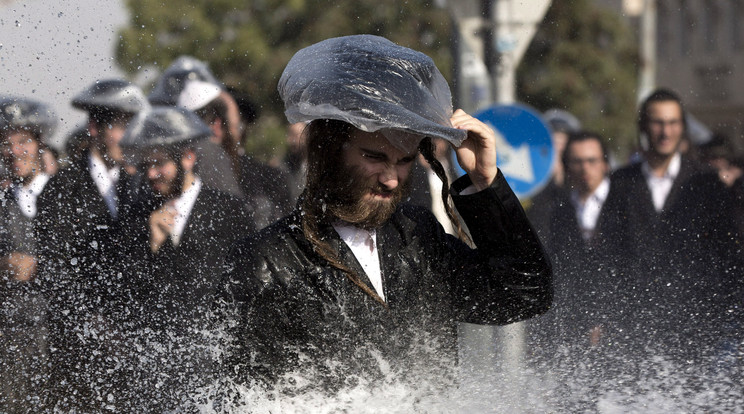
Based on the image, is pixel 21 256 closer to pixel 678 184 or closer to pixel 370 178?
pixel 370 178

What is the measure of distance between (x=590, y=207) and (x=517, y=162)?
0.82 meters

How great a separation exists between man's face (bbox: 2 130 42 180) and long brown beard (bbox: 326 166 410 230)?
1.21 metres

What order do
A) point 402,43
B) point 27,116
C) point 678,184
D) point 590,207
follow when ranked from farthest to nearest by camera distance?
point 402,43 < point 590,207 < point 678,184 < point 27,116

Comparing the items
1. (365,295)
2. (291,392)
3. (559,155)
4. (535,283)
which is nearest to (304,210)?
(365,295)

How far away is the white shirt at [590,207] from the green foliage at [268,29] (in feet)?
6.14

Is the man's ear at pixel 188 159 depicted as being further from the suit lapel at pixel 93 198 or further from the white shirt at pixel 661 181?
the white shirt at pixel 661 181

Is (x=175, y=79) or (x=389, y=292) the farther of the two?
(x=175, y=79)

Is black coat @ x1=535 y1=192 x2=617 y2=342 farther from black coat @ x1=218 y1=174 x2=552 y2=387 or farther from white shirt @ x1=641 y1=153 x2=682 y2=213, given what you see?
black coat @ x1=218 y1=174 x2=552 y2=387

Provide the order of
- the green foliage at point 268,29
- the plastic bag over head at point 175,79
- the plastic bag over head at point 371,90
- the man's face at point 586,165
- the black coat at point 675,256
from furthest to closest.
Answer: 1. the green foliage at point 268,29
2. the man's face at point 586,165
3. the plastic bag over head at point 175,79
4. the black coat at point 675,256
5. the plastic bag over head at point 371,90

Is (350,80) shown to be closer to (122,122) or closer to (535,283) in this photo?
(535,283)

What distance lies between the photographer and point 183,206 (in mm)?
2969

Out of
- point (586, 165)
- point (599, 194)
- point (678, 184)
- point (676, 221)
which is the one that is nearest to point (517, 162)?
point (586, 165)

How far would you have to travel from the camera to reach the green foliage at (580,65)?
53.9ft

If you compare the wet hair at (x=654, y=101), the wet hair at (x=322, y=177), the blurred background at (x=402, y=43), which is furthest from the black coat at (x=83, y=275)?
the wet hair at (x=654, y=101)
